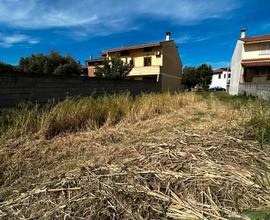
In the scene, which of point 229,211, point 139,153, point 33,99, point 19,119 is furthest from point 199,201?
point 33,99

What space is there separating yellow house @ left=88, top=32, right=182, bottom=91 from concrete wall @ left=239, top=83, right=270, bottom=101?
7.25 meters

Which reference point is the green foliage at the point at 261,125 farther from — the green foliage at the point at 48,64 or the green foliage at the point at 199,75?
the green foliage at the point at 199,75

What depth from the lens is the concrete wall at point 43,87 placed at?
4.82 m

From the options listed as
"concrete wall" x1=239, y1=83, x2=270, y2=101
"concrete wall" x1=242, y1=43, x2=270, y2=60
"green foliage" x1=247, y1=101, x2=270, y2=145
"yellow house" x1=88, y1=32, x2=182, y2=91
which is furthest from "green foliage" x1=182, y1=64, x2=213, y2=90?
"green foliage" x1=247, y1=101, x2=270, y2=145

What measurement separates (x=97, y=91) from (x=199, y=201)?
280 inches

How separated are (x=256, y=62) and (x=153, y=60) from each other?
11117mm

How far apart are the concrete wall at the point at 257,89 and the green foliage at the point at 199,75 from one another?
27137 millimetres

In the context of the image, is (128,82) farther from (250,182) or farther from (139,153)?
(250,182)

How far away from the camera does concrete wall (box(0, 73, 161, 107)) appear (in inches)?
190

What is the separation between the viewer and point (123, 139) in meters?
3.69

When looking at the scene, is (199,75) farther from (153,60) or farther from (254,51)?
(153,60)

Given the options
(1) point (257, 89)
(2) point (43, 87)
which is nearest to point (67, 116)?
(2) point (43, 87)

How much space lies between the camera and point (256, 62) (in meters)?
20.1

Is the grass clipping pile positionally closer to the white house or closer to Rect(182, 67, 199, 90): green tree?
Rect(182, 67, 199, 90): green tree
